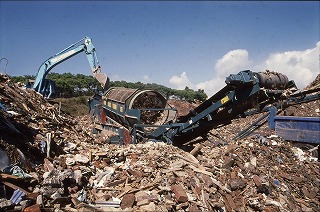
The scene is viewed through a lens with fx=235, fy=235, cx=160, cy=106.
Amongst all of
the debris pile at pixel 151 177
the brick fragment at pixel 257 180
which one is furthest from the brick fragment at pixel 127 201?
the brick fragment at pixel 257 180

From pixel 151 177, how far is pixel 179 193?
2.42 feet

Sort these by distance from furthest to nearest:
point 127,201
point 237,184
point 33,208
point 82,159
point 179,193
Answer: point 82,159
point 237,184
point 179,193
point 127,201
point 33,208

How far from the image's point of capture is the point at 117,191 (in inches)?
167

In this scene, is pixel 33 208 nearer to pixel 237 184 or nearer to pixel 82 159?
pixel 82 159

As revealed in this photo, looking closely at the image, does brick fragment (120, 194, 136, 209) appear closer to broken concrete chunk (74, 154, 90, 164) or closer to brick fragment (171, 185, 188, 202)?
brick fragment (171, 185, 188, 202)

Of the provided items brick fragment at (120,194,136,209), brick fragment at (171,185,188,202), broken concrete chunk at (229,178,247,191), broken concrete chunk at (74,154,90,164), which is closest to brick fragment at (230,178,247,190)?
broken concrete chunk at (229,178,247,191)

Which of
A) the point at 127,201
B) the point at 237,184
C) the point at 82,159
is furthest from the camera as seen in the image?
the point at 82,159

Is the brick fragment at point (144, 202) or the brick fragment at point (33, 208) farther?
the brick fragment at point (144, 202)

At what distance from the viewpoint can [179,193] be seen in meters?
4.23

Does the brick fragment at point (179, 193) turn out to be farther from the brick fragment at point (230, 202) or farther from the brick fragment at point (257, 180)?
the brick fragment at point (257, 180)

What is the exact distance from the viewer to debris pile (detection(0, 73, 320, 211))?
386cm

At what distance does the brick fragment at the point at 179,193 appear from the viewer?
13.7 ft

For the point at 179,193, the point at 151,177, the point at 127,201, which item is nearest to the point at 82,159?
the point at 151,177

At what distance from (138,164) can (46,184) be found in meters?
1.89
